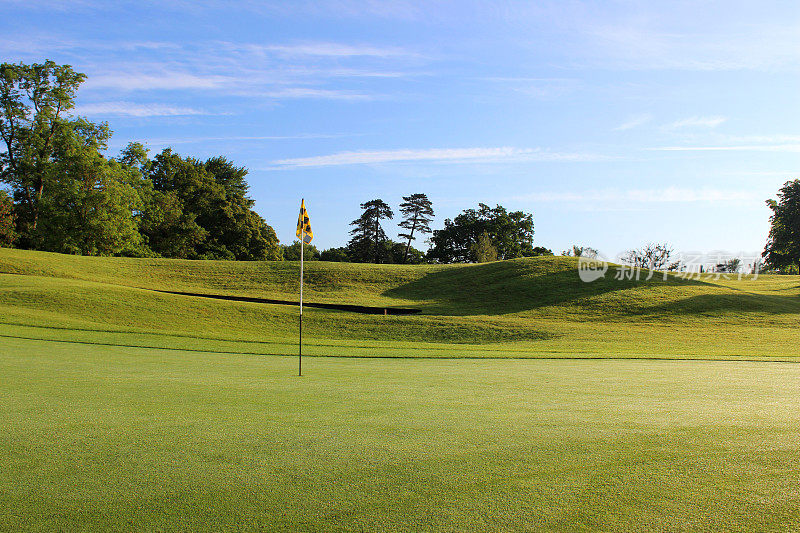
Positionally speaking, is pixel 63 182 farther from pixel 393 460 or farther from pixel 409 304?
pixel 393 460

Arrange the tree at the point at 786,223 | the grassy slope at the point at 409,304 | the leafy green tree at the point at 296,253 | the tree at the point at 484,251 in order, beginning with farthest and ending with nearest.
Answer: the leafy green tree at the point at 296,253, the tree at the point at 484,251, the tree at the point at 786,223, the grassy slope at the point at 409,304

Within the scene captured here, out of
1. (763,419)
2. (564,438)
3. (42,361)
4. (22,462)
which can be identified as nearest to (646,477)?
(564,438)

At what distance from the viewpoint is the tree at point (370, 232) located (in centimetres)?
8894

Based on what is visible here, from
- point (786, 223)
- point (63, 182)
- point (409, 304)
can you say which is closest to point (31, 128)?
point (63, 182)

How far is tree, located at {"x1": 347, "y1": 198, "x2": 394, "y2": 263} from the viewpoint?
3501 inches

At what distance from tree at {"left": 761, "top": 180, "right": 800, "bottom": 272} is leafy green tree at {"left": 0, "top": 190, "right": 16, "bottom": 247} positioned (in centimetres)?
7567

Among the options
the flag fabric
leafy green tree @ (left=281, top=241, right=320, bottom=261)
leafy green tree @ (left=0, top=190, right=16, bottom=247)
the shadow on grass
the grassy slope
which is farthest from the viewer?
leafy green tree @ (left=281, top=241, right=320, bottom=261)

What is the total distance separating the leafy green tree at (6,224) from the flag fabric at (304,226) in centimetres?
4874

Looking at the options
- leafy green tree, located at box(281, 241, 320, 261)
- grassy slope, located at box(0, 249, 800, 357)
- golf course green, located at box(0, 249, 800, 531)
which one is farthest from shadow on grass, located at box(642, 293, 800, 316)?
leafy green tree, located at box(281, 241, 320, 261)

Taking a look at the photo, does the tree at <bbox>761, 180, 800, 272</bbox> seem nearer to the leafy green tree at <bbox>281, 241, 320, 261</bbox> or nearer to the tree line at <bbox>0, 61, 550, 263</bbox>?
the tree line at <bbox>0, 61, 550, 263</bbox>

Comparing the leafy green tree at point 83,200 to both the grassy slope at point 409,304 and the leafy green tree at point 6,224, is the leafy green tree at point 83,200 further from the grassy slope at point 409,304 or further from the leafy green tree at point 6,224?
the grassy slope at point 409,304

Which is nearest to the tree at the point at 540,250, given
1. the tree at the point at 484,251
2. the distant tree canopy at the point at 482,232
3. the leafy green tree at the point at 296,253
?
the distant tree canopy at the point at 482,232

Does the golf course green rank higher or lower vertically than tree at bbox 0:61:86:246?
lower

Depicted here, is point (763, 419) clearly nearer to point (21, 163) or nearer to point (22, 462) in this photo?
point (22, 462)
